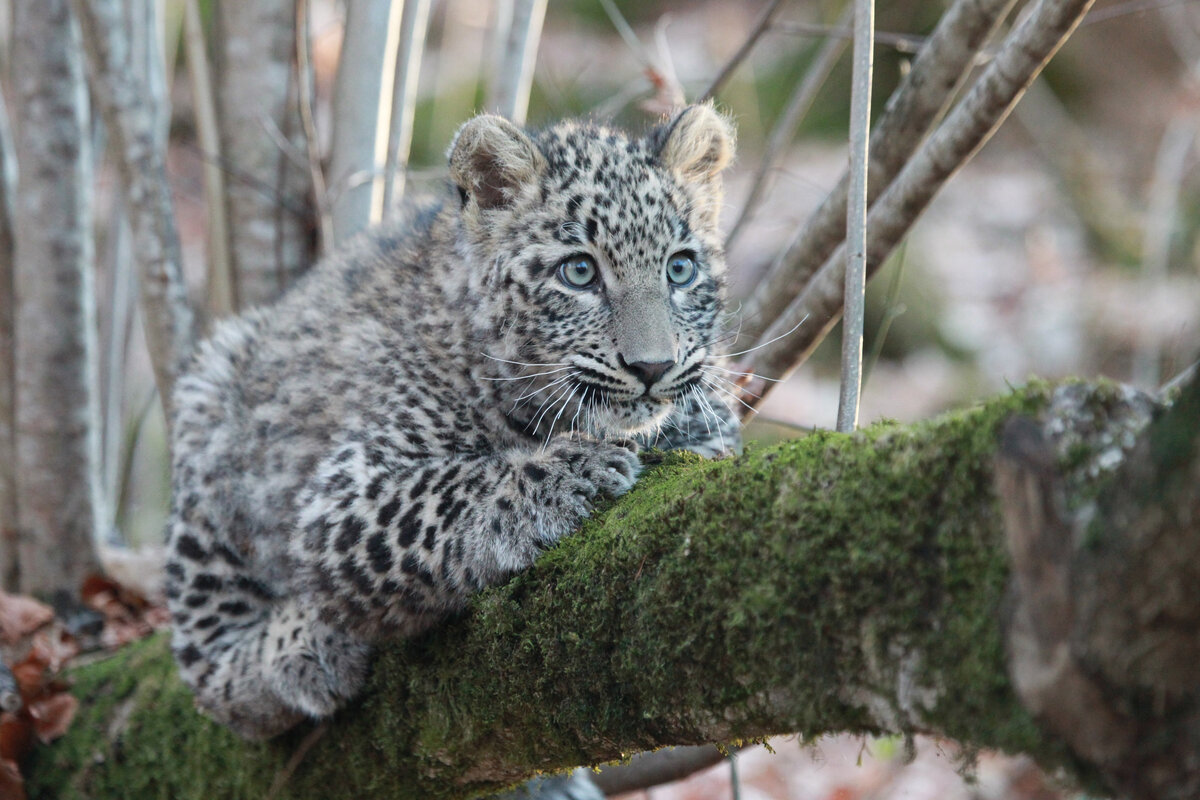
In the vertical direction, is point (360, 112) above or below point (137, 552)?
above

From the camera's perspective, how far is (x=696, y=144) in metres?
4.55

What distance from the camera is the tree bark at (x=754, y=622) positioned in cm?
208

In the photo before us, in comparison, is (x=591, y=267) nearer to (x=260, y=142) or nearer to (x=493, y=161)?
(x=493, y=161)

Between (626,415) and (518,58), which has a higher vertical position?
(518,58)

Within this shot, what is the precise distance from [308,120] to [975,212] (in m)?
12.1

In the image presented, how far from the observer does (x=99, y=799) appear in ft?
16.5

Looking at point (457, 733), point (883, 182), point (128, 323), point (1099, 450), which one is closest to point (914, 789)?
point (883, 182)

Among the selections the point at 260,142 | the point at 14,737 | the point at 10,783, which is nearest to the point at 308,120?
the point at 260,142

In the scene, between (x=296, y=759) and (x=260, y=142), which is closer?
(x=296, y=759)

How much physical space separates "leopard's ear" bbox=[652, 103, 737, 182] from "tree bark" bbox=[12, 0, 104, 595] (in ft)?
12.1

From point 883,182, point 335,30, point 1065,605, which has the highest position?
point 335,30

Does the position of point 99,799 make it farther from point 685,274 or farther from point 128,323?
point 128,323

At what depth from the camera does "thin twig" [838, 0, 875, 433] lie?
3410 mm

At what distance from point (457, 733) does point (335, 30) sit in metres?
8.16
